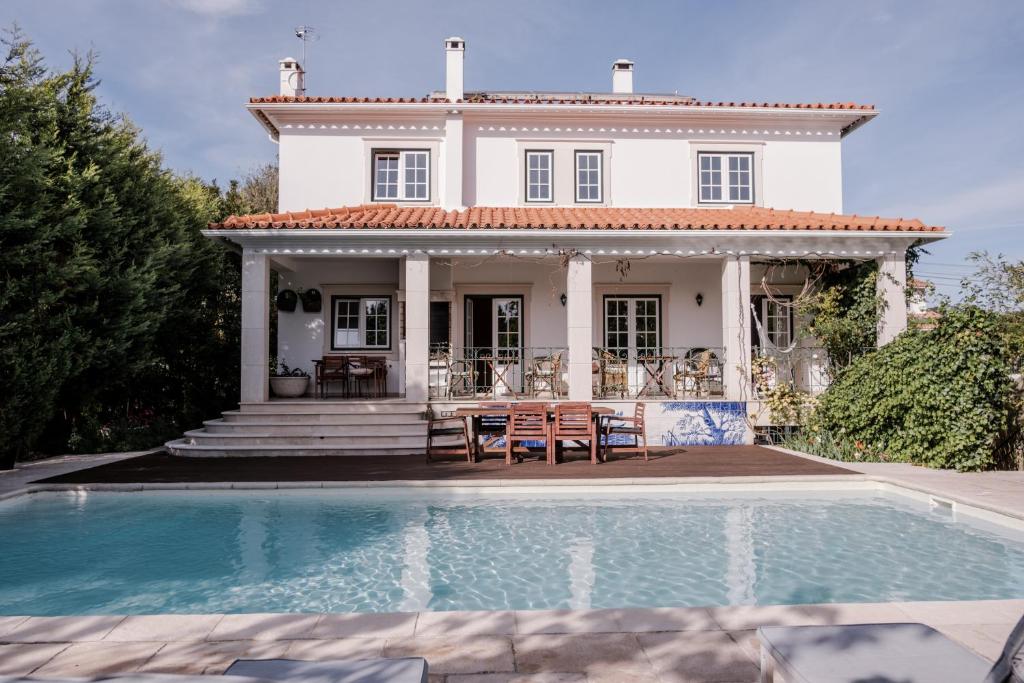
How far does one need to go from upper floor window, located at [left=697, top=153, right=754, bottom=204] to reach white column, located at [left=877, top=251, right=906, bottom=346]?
3.86 m

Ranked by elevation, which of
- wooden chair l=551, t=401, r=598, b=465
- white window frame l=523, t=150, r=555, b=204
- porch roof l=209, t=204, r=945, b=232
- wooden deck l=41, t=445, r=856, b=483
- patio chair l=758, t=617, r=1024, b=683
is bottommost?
wooden deck l=41, t=445, r=856, b=483

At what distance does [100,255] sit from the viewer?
10.8 meters

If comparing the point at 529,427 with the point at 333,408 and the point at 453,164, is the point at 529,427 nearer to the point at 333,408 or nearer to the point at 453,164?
the point at 333,408

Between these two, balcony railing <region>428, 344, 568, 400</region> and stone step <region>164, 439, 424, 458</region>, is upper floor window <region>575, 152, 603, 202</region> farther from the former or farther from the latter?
stone step <region>164, 439, 424, 458</region>

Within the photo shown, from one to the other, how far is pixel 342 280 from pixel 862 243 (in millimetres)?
11341

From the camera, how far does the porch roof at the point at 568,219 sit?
11.9 metres

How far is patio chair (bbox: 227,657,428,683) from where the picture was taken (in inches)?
84.3

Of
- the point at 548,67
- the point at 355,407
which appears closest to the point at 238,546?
the point at 355,407

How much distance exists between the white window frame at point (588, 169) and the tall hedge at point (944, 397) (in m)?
7.22

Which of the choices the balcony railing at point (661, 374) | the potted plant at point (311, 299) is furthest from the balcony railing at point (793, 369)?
the potted plant at point (311, 299)

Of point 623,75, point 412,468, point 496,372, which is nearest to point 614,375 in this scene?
point 496,372

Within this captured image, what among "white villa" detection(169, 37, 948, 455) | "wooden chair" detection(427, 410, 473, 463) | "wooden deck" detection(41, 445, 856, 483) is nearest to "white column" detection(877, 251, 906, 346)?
"white villa" detection(169, 37, 948, 455)

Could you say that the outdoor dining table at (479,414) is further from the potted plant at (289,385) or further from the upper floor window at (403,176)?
the upper floor window at (403,176)

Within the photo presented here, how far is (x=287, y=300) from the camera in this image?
14242mm
